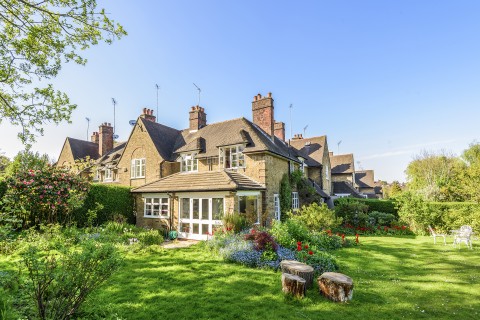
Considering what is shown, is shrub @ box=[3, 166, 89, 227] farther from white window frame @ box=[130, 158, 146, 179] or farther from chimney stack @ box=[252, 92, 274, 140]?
chimney stack @ box=[252, 92, 274, 140]

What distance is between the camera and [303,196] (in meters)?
22.5

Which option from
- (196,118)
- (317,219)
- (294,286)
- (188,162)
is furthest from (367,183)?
(294,286)

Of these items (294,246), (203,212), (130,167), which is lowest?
(294,246)

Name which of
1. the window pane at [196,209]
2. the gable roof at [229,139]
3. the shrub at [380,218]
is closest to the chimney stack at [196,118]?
the gable roof at [229,139]

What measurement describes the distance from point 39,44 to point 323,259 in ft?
42.0

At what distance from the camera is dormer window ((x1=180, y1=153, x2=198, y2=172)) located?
21317mm

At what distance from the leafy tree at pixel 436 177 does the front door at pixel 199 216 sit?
24198 millimetres

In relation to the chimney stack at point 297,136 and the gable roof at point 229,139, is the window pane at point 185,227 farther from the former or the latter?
the chimney stack at point 297,136

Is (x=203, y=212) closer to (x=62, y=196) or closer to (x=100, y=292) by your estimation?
(x=62, y=196)

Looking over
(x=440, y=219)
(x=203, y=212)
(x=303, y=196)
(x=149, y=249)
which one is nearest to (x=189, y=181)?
(x=203, y=212)

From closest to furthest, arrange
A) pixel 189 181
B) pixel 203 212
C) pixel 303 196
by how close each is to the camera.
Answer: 1. pixel 203 212
2. pixel 189 181
3. pixel 303 196

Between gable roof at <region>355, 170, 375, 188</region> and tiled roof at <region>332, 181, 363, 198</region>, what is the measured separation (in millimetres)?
12873

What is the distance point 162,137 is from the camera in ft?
80.3

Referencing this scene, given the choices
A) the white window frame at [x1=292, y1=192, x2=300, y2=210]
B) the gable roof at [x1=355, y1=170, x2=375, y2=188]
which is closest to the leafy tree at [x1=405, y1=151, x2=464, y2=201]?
the gable roof at [x1=355, y1=170, x2=375, y2=188]
